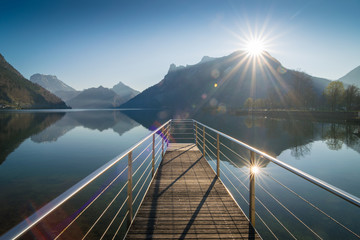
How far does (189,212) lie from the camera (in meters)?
3.17

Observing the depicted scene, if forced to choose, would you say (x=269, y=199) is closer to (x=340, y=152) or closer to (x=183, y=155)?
(x=183, y=155)

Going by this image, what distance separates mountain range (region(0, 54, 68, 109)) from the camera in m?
118

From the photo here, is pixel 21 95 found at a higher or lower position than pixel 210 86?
lower

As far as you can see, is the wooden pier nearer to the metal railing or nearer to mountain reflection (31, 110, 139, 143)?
the metal railing

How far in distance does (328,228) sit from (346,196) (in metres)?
6.36

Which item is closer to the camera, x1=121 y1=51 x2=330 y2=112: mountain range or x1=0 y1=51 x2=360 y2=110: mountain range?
x1=0 y1=51 x2=360 y2=110: mountain range

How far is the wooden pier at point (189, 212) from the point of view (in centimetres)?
265

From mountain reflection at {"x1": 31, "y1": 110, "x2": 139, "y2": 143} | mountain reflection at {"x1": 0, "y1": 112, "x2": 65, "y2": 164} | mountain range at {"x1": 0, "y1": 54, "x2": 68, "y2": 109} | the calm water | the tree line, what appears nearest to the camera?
the calm water

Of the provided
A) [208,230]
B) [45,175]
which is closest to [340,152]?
[208,230]

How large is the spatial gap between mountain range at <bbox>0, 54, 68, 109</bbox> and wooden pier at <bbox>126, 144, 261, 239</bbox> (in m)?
154

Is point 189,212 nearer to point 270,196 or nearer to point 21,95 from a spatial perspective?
point 270,196

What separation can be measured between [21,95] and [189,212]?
6639 inches

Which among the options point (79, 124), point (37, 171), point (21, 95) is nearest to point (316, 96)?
point (79, 124)

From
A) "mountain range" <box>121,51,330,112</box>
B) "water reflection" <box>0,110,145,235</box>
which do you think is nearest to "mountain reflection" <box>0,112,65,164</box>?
"water reflection" <box>0,110,145,235</box>
